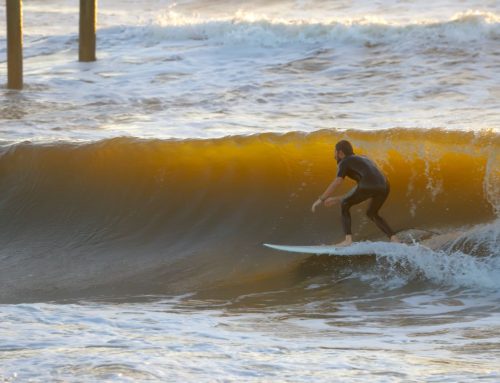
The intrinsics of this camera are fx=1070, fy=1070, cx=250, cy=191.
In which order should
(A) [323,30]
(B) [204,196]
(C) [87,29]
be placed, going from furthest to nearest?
1. (A) [323,30]
2. (C) [87,29]
3. (B) [204,196]

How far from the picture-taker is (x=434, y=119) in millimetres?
13750

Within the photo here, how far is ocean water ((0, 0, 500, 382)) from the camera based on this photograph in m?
5.93

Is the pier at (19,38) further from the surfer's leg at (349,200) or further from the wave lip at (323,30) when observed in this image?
the surfer's leg at (349,200)

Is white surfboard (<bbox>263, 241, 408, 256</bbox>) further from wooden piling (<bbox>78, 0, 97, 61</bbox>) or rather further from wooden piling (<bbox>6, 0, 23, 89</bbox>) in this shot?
wooden piling (<bbox>78, 0, 97, 61</bbox>)

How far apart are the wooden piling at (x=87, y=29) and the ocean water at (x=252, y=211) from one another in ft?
0.75

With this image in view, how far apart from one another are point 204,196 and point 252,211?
67 cm

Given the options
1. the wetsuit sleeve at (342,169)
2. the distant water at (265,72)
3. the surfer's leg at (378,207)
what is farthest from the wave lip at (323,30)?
the wetsuit sleeve at (342,169)

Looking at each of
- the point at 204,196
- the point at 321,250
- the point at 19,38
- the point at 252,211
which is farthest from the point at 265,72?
the point at 321,250

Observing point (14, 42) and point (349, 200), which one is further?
point (14, 42)

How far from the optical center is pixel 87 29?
750 inches

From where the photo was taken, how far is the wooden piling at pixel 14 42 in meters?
15.9

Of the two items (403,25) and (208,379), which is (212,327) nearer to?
(208,379)

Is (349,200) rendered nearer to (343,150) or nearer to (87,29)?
(343,150)

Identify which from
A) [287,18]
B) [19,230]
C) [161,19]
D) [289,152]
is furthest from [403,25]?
[19,230]
